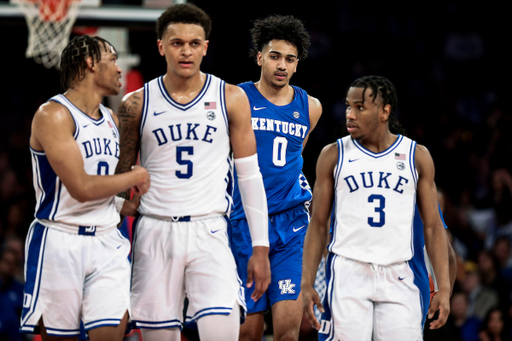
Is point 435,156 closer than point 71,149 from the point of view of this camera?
No

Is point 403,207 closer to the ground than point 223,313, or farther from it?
farther from it

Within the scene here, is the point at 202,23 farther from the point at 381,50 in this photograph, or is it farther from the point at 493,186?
the point at 381,50

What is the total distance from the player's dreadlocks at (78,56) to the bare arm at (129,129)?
31 centimetres

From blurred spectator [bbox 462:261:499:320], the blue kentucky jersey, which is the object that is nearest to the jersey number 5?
the blue kentucky jersey

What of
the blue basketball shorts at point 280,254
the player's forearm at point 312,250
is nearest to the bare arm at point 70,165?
the player's forearm at point 312,250

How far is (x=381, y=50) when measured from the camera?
12242 mm

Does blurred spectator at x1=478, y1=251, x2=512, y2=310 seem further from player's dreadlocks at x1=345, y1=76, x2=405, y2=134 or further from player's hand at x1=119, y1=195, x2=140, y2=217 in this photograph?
player's hand at x1=119, y1=195, x2=140, y2=217

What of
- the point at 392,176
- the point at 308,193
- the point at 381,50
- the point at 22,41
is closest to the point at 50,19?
the point at 308,193

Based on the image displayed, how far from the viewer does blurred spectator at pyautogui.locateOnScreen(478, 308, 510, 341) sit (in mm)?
7098

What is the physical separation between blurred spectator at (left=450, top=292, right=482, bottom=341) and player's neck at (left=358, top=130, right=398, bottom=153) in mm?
4235

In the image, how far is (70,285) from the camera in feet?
11.7

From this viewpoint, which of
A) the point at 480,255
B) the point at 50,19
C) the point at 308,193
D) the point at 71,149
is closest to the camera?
the point at 71,149

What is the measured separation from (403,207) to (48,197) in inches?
82.8

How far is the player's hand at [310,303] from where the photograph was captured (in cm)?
390
